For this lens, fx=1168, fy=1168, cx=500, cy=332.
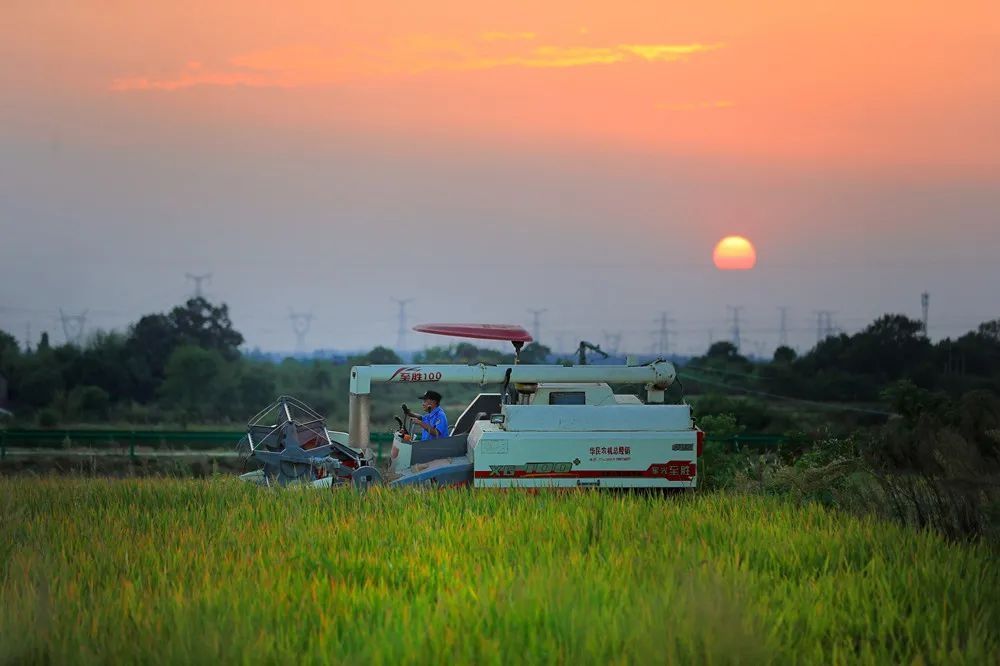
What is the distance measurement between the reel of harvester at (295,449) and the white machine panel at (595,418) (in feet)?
8.08

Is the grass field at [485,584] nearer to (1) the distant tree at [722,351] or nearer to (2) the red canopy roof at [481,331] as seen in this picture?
(2) the red canopy roof at [481,331]

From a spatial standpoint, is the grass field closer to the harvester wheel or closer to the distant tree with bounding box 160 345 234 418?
the harvester wheel

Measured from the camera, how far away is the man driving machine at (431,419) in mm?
17625

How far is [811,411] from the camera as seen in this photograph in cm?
6056

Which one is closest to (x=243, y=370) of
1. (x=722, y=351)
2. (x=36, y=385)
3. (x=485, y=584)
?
(x=36, y=385)

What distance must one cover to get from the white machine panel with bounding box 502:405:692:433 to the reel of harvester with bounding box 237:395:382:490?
246 centimetres

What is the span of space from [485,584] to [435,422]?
8.43 m

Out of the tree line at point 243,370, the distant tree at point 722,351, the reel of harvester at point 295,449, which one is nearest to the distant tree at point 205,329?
the tree line at point 243,370

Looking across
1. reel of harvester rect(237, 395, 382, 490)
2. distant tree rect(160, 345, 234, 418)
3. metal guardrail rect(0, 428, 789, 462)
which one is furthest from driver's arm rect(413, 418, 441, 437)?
distant tree rect(160, 345, 234, 418)

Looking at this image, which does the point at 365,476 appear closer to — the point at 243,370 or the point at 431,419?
the point at 431,419

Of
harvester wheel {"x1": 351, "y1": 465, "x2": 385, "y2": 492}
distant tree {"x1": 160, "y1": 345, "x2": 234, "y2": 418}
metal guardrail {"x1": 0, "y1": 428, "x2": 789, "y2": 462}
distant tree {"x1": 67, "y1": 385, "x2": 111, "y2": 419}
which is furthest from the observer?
distant tree {"x1": 160, "y1": 345, "x2": 234, "y2": 418}

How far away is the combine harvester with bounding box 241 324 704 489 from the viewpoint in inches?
627

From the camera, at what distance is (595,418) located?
1616 cm

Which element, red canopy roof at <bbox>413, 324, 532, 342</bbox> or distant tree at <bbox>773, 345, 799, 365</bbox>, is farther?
distant tree at <bbox>773, 345, 799, 365</bbox>
